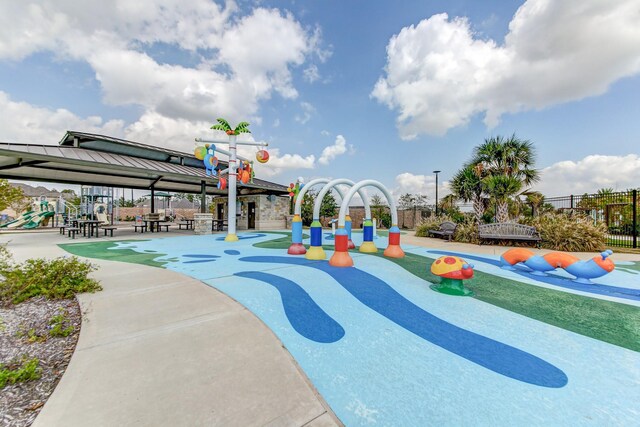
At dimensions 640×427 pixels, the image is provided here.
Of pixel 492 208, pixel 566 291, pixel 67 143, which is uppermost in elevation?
pixel 67 143

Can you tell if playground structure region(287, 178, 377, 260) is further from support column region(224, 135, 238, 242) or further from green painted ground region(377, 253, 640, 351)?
support column region(224, 135, 238, 242)

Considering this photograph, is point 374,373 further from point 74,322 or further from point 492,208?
point 492,208

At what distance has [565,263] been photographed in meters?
5.71

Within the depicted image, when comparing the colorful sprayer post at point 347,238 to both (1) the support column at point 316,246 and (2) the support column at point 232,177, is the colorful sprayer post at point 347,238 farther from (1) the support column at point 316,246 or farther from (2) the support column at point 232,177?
(2) the support column at point 232,177

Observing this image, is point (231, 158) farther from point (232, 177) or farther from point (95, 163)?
point (95, 163)

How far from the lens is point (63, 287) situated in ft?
14.1

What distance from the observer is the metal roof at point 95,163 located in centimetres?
Answer: 1013

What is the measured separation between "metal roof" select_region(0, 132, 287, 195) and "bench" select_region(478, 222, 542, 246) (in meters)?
14.0

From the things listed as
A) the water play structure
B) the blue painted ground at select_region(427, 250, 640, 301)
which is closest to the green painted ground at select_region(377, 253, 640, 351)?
the blue painted ground at select_region(427, 250, 640, 301)

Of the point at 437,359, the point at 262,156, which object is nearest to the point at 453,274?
the point at 437,359

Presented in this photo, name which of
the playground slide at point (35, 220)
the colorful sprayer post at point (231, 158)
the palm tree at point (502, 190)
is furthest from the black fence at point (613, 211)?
the playground slide at point (35, 220)

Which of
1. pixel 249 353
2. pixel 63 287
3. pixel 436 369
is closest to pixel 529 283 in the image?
pixel 436 369

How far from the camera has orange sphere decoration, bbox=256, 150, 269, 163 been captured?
12.6 m

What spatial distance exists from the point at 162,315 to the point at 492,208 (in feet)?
55.7
